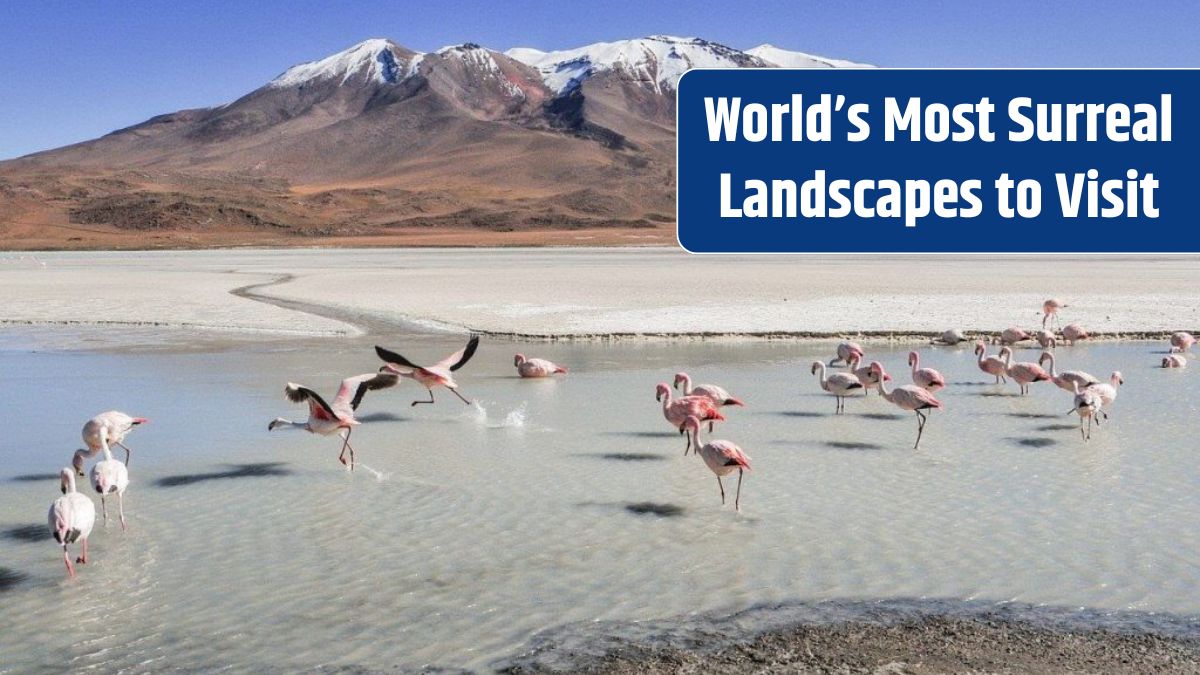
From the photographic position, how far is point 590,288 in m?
30.6

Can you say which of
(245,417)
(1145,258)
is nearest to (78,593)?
(245,417)

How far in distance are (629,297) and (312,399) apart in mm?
18828

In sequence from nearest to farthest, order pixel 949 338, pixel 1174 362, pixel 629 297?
pixel 1174 362
pixel 949 338
pixel 629 297

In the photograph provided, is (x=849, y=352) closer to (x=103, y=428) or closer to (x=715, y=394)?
(x=715, y=394)

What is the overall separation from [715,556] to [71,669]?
349 centimetres

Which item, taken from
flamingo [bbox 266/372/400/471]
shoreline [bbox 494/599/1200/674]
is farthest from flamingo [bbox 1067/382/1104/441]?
flamingo [bbox 266/372/400/471]

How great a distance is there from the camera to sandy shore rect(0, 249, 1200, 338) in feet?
70.4

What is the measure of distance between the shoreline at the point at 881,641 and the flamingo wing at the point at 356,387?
4020mm

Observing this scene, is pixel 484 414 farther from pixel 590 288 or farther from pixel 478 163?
pixel 478 163

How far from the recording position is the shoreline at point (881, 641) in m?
5.31

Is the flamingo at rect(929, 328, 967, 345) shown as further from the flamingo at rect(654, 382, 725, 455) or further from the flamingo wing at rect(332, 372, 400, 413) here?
the flamingo wing at rect(332, 372, 400, 413)

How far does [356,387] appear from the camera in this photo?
9539mm

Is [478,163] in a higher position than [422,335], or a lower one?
higher

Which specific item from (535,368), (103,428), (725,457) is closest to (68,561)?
(103,428)
